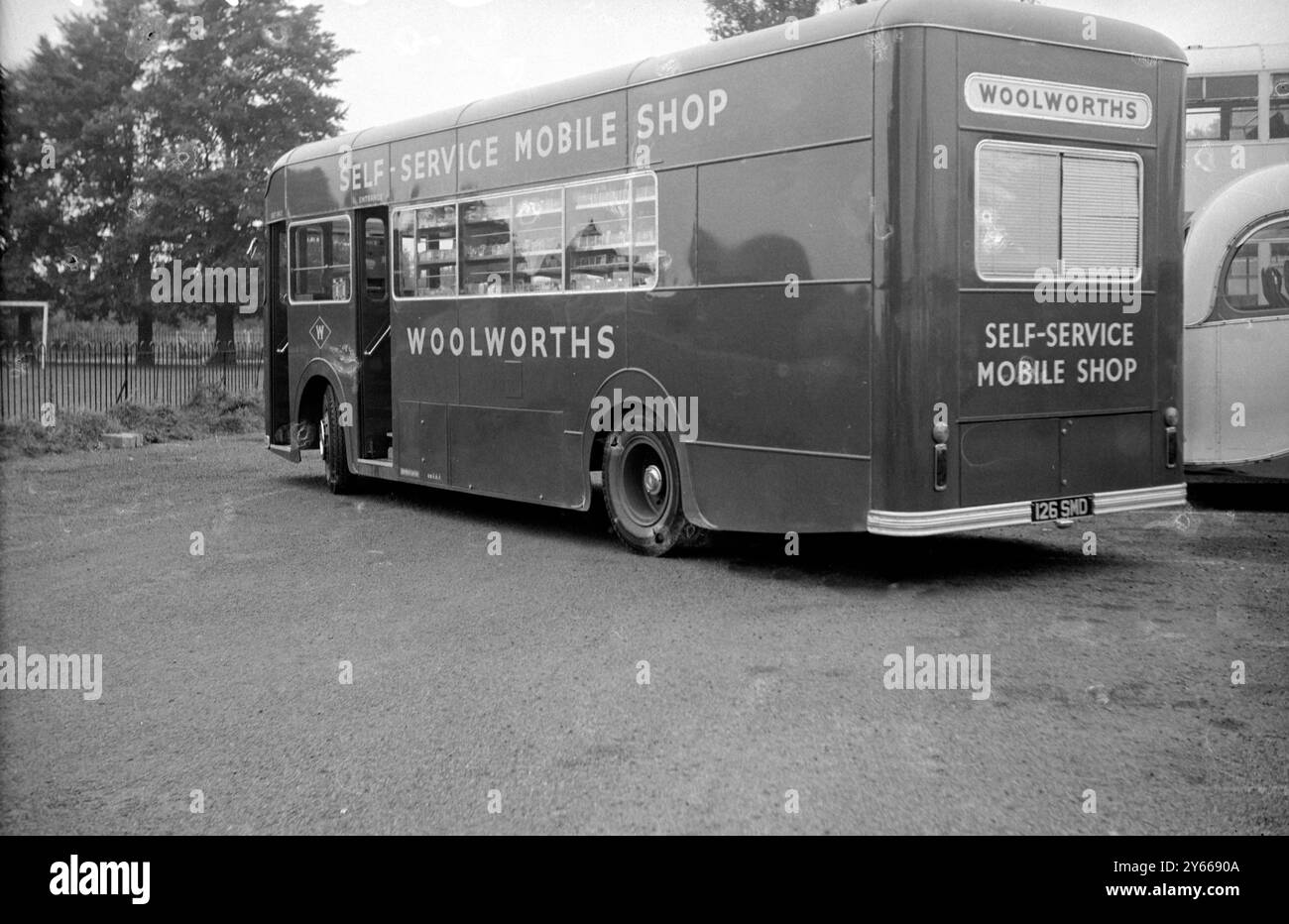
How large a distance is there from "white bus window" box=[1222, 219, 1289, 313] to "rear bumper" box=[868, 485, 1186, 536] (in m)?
3.15

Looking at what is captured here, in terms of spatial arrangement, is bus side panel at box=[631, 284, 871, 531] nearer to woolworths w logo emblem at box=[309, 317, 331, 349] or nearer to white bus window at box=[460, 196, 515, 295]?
white bus window at box=[460, 196, 515, 295]

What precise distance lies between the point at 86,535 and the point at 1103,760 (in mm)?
8595

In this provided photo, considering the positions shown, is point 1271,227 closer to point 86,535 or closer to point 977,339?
point 977,339

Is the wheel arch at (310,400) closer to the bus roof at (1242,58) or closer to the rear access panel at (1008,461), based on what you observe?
the rear access panel at (1008,461)

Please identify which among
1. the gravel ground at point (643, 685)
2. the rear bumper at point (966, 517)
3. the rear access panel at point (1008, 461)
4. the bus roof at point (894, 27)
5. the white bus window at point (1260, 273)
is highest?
the bus roof at point (894, 27)

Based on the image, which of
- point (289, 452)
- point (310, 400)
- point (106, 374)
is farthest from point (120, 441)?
point (310, 400)

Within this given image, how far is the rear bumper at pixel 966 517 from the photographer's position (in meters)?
8.09

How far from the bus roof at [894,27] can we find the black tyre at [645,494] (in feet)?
8.39

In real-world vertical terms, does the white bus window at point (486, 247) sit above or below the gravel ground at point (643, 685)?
above

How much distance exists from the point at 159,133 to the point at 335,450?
31.0 m

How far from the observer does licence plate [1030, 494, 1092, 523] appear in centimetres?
858

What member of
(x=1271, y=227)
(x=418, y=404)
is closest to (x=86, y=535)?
(x=418, y=404)

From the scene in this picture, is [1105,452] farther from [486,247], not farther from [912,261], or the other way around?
[486,247]

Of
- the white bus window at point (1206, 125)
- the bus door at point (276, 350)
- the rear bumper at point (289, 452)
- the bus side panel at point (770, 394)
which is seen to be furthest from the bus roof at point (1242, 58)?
the rear bumper at point (289, 452)
